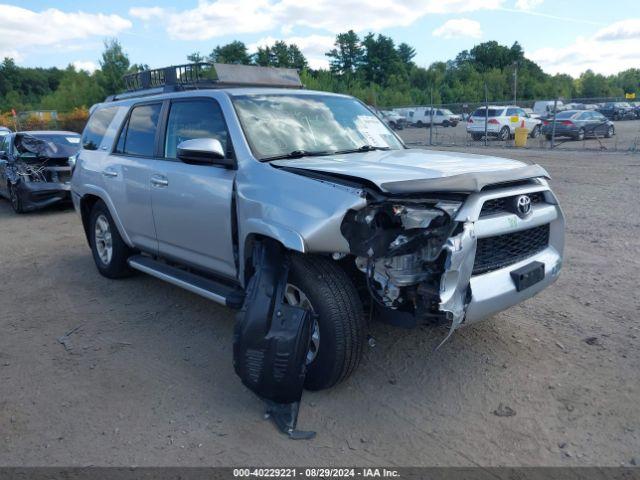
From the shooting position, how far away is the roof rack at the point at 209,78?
5582mm

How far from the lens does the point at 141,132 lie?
5.17 metres

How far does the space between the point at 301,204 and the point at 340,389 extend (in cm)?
127

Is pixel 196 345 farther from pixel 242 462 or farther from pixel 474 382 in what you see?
pixel 474 382

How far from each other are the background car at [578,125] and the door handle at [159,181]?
76.8 feet

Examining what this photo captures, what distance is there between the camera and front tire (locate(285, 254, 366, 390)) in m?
3.25

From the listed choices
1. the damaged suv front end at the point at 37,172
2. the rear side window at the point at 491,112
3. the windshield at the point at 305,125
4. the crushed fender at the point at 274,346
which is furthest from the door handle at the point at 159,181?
the rear side window at the point at 491,112

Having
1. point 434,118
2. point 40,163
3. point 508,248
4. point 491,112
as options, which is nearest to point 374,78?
point 434,118

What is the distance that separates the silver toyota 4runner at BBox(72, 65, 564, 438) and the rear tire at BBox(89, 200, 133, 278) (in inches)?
32.2

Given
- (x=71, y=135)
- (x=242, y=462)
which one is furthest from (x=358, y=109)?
(x=71, y=135)

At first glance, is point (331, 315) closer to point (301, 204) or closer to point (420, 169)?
point (301, 204)

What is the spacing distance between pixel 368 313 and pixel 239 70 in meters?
3.42

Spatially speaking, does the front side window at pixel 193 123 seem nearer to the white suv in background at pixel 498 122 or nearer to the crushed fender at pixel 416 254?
the crushed fender at pixel 416 254

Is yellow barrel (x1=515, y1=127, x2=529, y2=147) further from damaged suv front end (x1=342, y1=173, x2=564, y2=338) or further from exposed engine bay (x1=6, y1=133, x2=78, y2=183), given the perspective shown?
damaged suv front end (x1=342, y1=173, x2=564, y2=338)

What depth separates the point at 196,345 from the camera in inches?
168
